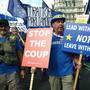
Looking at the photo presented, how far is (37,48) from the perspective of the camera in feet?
29.0

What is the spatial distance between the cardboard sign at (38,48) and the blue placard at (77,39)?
0.32m

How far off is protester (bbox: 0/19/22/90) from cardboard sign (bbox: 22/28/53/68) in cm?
41

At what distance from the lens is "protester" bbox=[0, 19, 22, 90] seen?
8344 millimetres

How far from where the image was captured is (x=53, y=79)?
8.73 meters

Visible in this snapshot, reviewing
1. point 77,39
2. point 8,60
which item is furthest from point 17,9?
point 8,60

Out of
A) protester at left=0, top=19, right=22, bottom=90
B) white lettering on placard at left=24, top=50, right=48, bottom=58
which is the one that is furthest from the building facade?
protester at left=0, top=19, right=22, bottom=90

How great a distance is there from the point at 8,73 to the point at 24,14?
9.45 metres

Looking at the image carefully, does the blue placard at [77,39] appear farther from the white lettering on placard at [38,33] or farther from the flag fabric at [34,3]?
the flag fabric at [34,3]

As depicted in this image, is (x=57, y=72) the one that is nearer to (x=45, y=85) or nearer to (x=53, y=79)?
(x=53, y=79)

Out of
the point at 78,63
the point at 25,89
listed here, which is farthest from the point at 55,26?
the point at 25,89

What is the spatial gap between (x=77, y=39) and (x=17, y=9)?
368 inches

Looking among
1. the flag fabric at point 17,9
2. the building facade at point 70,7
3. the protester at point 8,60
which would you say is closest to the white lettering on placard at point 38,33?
the protester at point 8,60

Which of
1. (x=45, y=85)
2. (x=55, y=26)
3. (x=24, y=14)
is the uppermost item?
(x=55, y=26)

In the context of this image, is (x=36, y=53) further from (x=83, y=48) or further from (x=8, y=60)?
(x=83, y=48)
